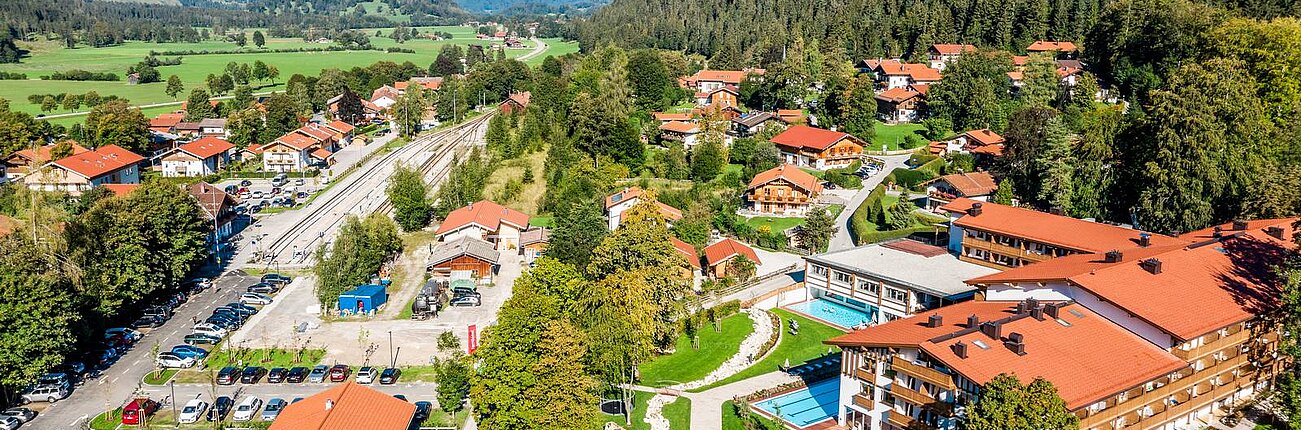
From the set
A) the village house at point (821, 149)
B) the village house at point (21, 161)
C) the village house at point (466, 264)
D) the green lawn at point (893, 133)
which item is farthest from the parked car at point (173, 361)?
the green lawn at point (893, 133)

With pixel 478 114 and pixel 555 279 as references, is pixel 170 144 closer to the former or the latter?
pixel 478 114

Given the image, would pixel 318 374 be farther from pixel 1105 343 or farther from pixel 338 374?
pixel 1105 343

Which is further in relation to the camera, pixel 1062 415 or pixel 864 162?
pixel 864 162

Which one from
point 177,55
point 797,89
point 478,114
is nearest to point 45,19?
point 177,55

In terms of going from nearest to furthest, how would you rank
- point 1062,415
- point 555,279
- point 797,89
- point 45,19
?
point 1062,415 → point 555,279 → point 797,89 → point 45,19

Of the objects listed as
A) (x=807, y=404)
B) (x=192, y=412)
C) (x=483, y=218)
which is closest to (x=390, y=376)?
(x=192, y=412)
